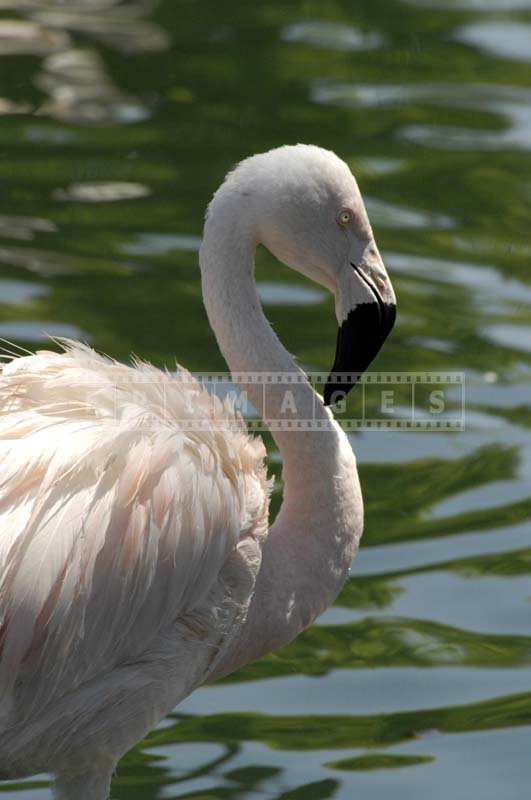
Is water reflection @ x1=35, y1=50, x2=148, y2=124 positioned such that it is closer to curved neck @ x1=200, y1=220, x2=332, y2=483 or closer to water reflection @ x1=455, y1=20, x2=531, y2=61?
water reflection @ x1=455, y1=20, x2=531, y2=61

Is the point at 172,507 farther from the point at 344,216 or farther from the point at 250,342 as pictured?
the point at 344,216

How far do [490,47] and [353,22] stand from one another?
3.70 ft

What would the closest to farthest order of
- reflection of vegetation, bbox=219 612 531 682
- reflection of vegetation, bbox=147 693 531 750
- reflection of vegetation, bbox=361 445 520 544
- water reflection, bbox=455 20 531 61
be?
1. reflection of vegetation, bbox=147 693 531 750
2. reflection of vegetation, bbox=219 612 531 682
3. reflection of vegetation, bbox=361 445 520 544
4. water reflection, bbox=455 20 531 61

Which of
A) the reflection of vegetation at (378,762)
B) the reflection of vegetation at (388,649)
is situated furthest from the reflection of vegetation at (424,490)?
the reflection of vegetation at (378,762)

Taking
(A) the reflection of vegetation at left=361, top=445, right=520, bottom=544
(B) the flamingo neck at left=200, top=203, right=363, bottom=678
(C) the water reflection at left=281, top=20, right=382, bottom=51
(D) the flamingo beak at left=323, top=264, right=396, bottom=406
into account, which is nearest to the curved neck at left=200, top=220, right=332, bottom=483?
(B) the flamingo neck at left=200, top=203, right=363, bottom=678

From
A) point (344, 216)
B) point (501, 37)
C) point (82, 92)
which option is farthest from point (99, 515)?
point (501, 37)

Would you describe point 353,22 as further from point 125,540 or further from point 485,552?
point 125,540

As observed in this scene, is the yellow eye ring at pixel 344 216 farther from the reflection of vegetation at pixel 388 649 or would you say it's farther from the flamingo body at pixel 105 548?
the reflection of vegetation at pixel 388 649

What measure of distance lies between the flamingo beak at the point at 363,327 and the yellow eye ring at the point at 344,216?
0.43 feet

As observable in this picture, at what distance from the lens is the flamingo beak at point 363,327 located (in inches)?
176

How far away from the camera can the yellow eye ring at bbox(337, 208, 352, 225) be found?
4.43 m

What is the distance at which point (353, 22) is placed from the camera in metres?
11.9

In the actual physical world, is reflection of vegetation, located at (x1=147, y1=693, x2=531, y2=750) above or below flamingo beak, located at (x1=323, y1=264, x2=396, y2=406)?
below

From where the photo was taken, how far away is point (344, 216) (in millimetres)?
4441
